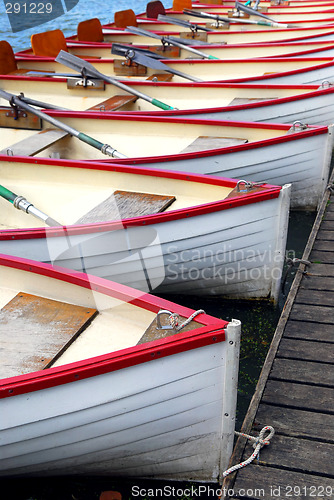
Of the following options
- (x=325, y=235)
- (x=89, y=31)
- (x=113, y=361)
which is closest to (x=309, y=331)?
(x=325, y=235)

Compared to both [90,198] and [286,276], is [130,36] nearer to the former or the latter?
[90,198]

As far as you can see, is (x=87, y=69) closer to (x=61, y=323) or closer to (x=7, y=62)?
(x=7, y=62)

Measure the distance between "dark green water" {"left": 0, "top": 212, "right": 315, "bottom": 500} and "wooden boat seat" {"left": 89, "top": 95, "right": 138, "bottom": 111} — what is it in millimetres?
2436

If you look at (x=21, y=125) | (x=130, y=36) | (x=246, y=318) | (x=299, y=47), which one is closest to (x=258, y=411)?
(x=246, y=318)

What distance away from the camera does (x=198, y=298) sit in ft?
15.3

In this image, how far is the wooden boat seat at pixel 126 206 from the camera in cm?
442

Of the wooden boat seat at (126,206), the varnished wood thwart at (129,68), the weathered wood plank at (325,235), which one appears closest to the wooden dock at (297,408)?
the weathered wood plank at (325,235)

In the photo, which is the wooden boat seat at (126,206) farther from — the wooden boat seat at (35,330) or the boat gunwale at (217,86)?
the boat gunwale at (217,86)

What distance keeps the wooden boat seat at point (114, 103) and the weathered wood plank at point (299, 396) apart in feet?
13.7

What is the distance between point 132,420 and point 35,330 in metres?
0.85

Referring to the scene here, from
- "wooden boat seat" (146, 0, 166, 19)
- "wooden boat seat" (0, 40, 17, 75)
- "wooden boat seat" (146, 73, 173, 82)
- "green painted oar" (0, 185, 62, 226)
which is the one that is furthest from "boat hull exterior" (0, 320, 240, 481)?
"wooden boat seat" (146, 0, 166, 19)

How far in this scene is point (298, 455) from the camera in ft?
9.89

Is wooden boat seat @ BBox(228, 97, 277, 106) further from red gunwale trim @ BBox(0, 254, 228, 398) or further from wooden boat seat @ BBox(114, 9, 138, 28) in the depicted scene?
wooden boat seat @ BBox(114, 9, 138, 28)

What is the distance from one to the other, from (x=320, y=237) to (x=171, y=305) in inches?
102
